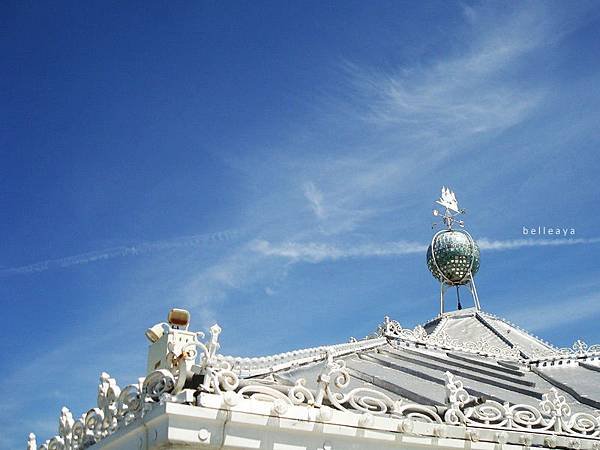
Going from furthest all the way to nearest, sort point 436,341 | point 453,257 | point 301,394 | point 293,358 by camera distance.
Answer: point 453,257 < point 436,341 < point 293,358 < point 301,394

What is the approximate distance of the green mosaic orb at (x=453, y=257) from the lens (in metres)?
30.3

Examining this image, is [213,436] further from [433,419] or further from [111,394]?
[433,419]

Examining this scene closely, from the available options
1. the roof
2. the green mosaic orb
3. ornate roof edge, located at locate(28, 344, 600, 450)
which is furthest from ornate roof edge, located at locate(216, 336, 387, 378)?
the green mosaic orb

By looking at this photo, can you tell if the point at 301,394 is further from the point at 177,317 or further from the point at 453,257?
the point at 453,257

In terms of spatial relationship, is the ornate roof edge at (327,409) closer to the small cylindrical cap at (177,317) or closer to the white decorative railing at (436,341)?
the small cylindrical cap at (177,317)

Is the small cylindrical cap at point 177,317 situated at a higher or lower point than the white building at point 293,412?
higher

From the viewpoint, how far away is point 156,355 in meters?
Answer: 11.3

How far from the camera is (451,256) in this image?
30.3m

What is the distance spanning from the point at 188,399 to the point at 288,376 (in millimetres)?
6980

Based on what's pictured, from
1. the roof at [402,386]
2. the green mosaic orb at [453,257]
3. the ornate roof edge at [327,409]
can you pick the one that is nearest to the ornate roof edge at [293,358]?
the roof at [402,386]

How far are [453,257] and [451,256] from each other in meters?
0.09

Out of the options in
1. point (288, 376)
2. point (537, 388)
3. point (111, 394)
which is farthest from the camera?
point (537, 388)

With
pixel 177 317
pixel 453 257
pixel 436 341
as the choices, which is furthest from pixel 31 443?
pixel 453 257

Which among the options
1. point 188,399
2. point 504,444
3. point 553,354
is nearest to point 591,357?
point 553,354
